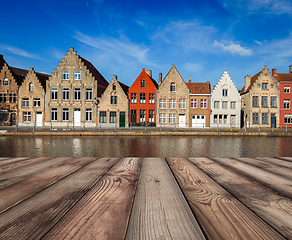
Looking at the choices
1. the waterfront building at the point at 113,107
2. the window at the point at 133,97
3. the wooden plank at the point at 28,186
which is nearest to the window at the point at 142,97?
the window at the point at 133,97

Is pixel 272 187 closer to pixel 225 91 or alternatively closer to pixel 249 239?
pixel 249 239

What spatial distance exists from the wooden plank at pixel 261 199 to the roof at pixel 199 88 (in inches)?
1260

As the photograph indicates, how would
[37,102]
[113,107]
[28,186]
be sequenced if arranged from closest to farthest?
[28,186], [113,107], [37,102]

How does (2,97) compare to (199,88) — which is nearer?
(199,88)

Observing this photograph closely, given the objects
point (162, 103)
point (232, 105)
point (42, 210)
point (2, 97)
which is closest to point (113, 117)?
point (162, 103)

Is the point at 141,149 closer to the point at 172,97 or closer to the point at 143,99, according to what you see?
the point at 143,99

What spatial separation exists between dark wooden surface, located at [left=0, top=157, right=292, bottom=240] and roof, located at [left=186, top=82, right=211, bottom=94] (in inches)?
1260

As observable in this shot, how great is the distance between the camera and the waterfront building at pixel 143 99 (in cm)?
3161

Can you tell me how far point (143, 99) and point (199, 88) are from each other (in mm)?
10829

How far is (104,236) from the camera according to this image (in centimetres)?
80

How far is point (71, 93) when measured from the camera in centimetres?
3117

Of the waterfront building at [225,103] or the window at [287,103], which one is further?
the window at [287,103]

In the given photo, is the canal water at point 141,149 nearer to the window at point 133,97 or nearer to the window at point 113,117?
the window at point 113,117

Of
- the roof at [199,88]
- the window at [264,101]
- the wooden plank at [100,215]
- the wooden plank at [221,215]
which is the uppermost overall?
the roof at [199,88]
